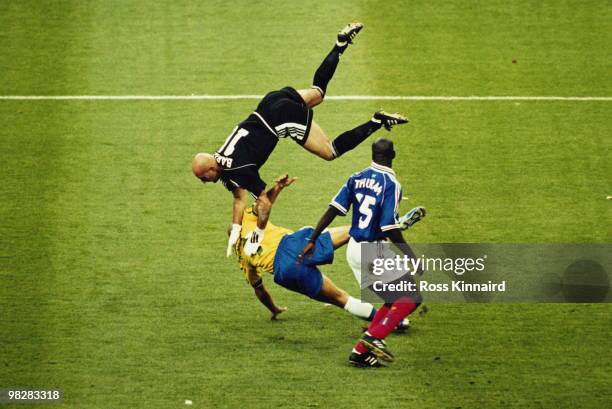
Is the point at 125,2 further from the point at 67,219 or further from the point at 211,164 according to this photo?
the point at 211,164

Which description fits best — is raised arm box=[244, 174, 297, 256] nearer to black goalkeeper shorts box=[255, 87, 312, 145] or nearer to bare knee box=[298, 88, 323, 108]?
black goalkeeper shorts box=[255, 87, 312, 145]

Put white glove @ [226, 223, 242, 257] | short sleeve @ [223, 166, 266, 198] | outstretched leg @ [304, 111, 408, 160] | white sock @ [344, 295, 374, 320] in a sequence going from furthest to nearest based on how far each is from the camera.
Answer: outstretched leg @ [304, 111, 408, 160] < short sleeve @ [223, 166, 266, 198] < white glove @ [226, 223, 242, 257] < white sock @ [344, 295, 374, 320]

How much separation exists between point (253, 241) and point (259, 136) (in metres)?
1.69

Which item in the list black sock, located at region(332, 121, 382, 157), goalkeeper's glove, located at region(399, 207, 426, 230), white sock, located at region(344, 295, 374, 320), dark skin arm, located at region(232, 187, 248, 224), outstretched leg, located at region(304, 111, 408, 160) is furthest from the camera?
black sock, located at region(332, 121, 382, 157)

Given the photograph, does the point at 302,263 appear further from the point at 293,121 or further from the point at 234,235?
the point at 293,121

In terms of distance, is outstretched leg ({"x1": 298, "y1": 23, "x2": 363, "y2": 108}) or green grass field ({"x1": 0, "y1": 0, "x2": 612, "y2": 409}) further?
outstretched leg ({"x1": 298, "y1": 23, "x2": 363, "y2": 108})

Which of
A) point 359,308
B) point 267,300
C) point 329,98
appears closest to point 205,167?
point 267,300

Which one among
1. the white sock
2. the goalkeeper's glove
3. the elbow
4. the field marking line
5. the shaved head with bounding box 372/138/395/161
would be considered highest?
the shaved head with bounding box 372/138/395/161

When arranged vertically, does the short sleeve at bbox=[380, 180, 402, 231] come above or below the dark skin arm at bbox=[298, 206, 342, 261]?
above

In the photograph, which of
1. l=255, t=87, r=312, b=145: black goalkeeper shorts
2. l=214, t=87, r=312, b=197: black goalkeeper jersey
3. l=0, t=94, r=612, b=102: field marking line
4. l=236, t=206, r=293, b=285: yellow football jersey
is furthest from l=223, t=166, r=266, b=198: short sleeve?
l=0, t=94, r=612, b=102: field marking line

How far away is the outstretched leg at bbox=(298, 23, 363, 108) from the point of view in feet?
48.4

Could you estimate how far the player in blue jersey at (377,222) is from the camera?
1165 cm

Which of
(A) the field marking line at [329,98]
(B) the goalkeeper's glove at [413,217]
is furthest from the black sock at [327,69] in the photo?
(B) the goalkeeper's glove at [413,217]

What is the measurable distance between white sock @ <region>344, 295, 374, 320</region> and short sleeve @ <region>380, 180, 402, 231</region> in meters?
1.09
